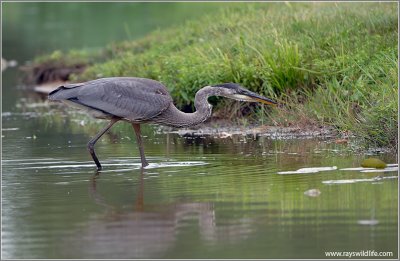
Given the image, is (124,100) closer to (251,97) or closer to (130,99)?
(130,99)

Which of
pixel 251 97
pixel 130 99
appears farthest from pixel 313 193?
pixel 130 99

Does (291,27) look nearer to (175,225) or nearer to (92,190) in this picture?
(92,190)

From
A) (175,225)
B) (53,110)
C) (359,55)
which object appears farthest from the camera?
(53,110)

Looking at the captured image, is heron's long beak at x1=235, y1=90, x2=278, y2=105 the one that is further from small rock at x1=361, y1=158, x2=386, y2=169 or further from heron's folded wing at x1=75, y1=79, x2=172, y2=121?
small rock at x1=361, y1=158, x2=386, y2=169

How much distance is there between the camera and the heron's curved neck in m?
10.9

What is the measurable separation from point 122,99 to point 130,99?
0.28ft

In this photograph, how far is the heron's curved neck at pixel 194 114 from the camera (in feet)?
35.8

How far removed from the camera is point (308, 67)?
12891 mm

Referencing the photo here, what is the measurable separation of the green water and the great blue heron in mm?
478

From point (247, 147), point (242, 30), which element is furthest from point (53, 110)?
point (247, 147)

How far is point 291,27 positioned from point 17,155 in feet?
15.2

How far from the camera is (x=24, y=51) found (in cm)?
2678

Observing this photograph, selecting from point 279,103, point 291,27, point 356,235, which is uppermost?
point 291,27

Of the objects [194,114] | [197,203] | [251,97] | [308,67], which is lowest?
[197,203]
